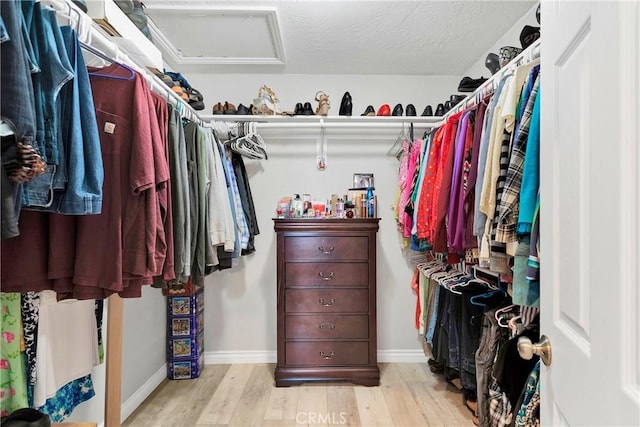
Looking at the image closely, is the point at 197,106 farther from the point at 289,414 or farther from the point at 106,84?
the point at 289,414

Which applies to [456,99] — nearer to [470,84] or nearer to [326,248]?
[470,84]

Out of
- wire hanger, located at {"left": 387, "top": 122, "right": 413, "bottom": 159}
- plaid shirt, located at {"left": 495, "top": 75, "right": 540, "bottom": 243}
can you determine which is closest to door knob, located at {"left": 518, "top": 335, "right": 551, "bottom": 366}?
plaid shirt, located at {"left": 495, "top": 75, "right": 540, "bottom": 243}

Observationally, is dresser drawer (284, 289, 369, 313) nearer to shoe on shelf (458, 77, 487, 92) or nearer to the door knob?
shoe on shelf (458, 77, 487, 92)

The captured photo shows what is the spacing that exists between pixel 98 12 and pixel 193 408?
2147 millimetres

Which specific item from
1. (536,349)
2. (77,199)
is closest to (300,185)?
(77,199)

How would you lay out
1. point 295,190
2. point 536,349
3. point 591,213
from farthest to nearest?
1. point 295,190
2. point 536,349
3. point 591,213

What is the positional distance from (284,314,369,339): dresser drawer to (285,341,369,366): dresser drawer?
A: 56 millimetres

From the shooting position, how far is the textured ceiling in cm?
191

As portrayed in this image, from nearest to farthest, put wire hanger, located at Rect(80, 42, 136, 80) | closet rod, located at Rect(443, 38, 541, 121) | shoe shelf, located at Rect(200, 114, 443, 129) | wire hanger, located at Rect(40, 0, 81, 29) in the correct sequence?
wire hanger, located at Rect(40, 0, 81, 29), wire hanger, located at Rect(80, 42, 136, 80), closet rod, located at Rect(443, 38, 541, 121), shoe shelf, located at Rect(200, 114, 443, 129)

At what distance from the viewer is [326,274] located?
7.66 feet

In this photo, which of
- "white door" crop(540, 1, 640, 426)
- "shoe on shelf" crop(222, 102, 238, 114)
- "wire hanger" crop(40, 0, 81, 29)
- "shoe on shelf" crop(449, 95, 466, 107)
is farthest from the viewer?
"shoe on shelf" crop(222, 102, 238, 114)

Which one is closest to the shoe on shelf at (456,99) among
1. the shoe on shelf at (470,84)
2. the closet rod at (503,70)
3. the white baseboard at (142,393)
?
the closet rod at (503,70)

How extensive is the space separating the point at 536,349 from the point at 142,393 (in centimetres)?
233

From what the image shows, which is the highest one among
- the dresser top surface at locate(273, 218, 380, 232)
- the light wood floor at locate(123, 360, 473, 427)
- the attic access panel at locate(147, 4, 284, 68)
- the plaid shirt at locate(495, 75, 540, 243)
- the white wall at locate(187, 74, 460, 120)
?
the attic access panel at locate(147, 4, 284, 68)
